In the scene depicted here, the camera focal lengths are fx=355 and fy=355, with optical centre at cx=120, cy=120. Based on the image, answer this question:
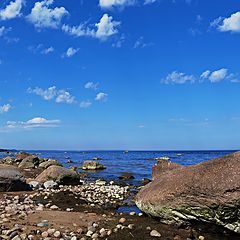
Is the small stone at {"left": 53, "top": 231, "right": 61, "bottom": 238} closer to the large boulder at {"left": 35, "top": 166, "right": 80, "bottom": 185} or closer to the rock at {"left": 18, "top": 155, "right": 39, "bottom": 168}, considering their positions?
the large boulder at {"left": 35, "top": 166, "right": 80, "bottom": 185}

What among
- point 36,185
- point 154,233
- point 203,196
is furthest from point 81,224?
point 36,185

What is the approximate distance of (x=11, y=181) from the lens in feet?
54.7

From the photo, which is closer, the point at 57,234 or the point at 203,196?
the point at 57,234

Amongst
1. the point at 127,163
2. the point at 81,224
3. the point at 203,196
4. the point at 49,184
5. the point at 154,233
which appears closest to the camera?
the point at 154,233

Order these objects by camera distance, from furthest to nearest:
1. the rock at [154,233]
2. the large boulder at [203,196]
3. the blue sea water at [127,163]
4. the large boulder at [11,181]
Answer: the blue sea water at [127,163]
the large boulder at [11,181]
the large boulder at [203,196]
the rock at [154,233]

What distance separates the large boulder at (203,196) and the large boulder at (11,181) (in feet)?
27.4

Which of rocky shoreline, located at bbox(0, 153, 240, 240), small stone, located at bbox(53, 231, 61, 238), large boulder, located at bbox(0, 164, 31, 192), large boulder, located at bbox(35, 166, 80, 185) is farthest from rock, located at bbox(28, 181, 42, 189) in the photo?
small stone, located at bbox(53, 231, 61, 238)

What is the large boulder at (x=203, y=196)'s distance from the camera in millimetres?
9078

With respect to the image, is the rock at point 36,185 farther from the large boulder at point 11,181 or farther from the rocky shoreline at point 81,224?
the rocky shoreline at point 81,224

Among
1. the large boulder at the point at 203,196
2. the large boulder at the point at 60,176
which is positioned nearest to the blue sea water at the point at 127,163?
the large boulder at the point at 60,176

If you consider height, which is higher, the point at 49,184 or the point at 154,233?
the point at 49,184

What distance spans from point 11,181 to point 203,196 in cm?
1034

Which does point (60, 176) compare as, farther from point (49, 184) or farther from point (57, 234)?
point (57, 234)

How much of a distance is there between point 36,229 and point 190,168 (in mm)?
4713
